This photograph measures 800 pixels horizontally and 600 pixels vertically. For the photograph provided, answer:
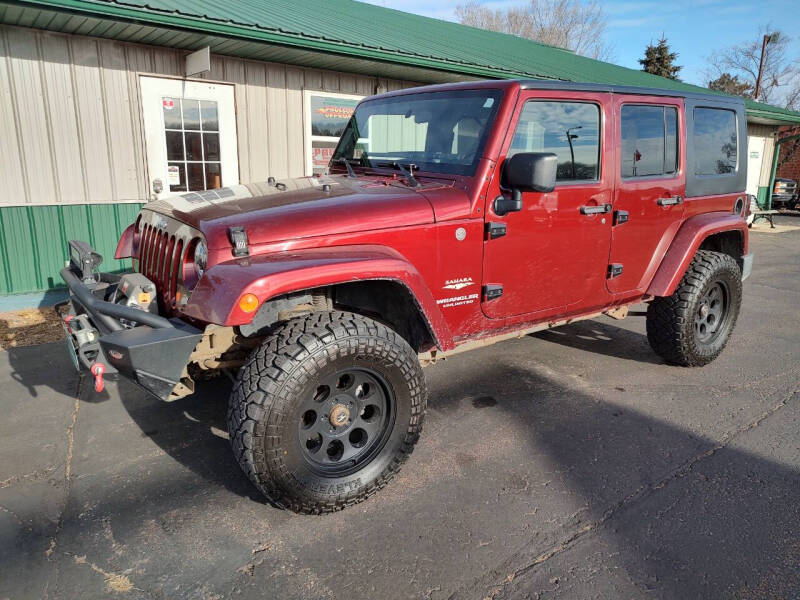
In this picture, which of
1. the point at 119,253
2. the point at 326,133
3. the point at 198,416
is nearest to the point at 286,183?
the point at 119,253

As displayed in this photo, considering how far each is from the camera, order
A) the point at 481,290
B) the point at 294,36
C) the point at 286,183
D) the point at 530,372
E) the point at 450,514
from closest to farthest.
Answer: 1. the point at 450,514
2. the point at 481,290
3. the point at 286,183
4. the point at 530,372
5. the point at 294,36

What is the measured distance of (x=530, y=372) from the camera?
4555mm

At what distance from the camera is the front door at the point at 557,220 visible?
330 centimetres

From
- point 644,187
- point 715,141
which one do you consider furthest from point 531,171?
point 715,141

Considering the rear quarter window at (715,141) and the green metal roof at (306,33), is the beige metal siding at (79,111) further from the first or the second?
the rear quarter window at (715,141)

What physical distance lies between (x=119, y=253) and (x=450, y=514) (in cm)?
271

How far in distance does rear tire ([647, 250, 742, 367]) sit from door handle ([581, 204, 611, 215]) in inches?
42.9

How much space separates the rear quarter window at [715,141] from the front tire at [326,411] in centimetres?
303

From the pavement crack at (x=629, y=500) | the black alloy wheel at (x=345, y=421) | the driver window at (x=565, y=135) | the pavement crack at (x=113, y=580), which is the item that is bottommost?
the pavement crack at (x=629, y=500)

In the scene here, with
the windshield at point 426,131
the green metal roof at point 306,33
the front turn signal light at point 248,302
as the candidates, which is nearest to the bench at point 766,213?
the green metal roof at point 306,33

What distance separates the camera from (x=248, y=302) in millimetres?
2348

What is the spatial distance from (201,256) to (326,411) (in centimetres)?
94

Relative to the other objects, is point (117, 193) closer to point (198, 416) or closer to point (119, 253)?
point (119, 253)

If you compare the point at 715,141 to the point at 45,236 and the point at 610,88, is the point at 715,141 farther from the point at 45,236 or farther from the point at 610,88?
the point at 45,236
